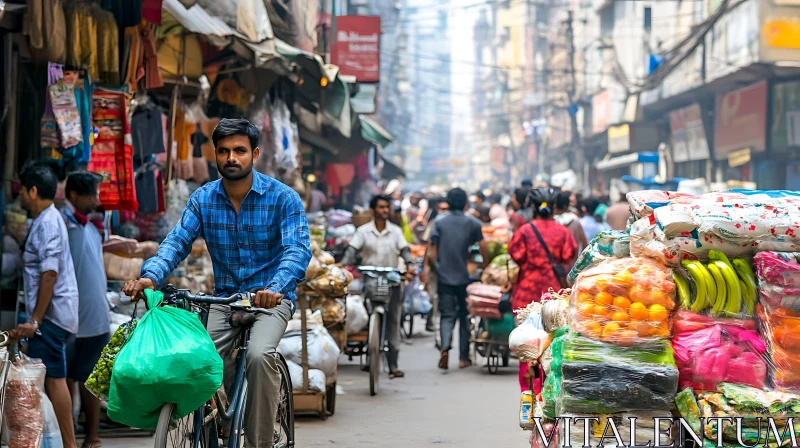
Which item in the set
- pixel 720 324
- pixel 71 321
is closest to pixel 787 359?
pixel 720 324

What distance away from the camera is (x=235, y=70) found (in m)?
12.7

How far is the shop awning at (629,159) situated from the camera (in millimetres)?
36562

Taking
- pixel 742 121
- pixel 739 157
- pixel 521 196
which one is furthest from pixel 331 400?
pixel 739 157

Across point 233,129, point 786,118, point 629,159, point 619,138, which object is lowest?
point 233,129

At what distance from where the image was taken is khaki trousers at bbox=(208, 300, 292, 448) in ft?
15.8

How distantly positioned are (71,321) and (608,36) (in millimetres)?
48023

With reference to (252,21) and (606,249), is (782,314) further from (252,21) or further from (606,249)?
(252,21)

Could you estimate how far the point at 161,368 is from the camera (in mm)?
4078

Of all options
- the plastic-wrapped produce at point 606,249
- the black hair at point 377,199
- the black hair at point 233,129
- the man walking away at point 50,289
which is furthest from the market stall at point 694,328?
the black hair at point 377,199

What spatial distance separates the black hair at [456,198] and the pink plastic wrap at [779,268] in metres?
7.28

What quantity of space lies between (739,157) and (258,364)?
26.3 meters

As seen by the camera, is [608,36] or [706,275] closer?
[706,275]

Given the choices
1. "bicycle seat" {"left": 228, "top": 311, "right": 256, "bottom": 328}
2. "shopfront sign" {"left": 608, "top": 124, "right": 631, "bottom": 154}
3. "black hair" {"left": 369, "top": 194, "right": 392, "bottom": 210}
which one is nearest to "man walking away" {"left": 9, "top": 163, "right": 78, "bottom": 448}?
"bicycle seat" {"left": 228, "top": 311, "right": 256, "bottom": 328}

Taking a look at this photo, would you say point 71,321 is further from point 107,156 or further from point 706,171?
point 706,171
